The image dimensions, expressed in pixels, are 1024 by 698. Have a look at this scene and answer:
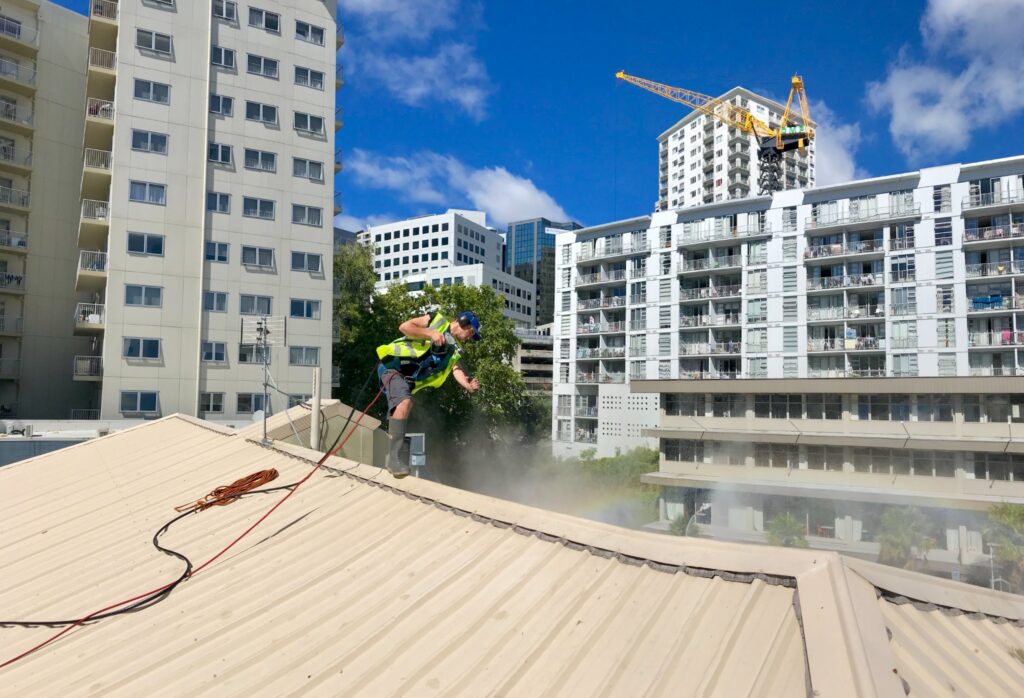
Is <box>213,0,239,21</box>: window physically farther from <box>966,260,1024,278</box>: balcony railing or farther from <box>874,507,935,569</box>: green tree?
<box>966,260,1024,278</box>: balcony railing

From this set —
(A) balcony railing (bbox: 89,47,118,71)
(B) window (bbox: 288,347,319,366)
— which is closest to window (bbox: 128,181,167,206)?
(A) balcony railing (bbox: 89,47,118,71)

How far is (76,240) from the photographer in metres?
38.8

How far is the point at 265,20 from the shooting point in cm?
3794

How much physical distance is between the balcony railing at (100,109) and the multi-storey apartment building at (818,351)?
3234cm

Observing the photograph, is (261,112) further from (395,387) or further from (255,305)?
(395,387)

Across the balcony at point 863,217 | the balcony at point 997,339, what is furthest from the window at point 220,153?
the balcony at point 997,339

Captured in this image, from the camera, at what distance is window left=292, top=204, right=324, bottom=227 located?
38375mm

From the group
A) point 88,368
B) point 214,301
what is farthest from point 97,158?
point 88,368

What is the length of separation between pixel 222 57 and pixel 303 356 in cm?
1702

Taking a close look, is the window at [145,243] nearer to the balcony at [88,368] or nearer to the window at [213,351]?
the window at [213,351]

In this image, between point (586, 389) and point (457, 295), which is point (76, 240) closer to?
point (457, 295)

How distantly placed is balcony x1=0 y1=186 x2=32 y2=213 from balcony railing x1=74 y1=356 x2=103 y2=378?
10082 millimetres

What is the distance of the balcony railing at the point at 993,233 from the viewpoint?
42.9 metres

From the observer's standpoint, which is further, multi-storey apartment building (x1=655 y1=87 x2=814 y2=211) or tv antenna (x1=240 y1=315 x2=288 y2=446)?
multi-storey apartment building (x1=655 y1=87 x2=814 y2=211)
